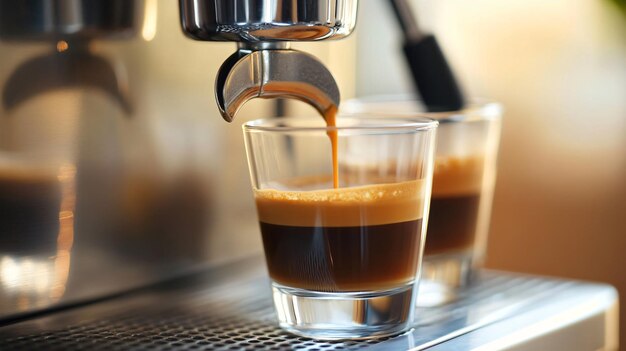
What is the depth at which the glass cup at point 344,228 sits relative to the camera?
1.55 ft

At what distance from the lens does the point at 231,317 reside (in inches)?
20.7

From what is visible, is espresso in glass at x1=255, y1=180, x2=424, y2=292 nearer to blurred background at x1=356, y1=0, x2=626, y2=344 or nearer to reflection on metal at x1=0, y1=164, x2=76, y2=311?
reflection on metal at x1=0, y1=164, x2=76, y2=311

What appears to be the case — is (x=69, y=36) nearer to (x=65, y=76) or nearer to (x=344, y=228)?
(x=65, y=76)

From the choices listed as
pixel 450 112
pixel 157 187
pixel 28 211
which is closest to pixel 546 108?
pixel 450 112

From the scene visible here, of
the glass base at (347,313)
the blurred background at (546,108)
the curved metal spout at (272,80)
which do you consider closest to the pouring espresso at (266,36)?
the curved metal spout at (272,80)

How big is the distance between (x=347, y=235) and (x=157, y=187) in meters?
0.18

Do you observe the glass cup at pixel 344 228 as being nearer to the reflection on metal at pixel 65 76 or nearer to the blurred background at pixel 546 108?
the reflection on metal at pixel 65 76

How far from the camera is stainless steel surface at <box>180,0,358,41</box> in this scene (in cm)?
42

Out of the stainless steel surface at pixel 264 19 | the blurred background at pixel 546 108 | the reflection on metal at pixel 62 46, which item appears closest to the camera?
the stainless steel surface at pixel 264 19

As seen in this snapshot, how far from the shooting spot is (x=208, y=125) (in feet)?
2.09

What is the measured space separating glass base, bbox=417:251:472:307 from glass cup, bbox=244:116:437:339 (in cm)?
9

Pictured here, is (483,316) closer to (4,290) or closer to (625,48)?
(4,290)

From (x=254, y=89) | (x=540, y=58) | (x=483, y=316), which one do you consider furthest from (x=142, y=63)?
(x=540, y=58)

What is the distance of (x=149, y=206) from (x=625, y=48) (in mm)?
602
